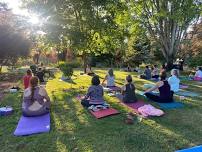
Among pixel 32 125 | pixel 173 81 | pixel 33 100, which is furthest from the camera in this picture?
pixel 173 81

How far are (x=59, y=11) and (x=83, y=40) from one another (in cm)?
296

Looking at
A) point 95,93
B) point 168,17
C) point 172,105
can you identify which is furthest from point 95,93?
→ point 168,17

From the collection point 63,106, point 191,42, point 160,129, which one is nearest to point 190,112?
point 160,129

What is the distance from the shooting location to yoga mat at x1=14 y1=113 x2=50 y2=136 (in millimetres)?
7758

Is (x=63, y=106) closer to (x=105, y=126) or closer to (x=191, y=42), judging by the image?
(x=105, y=126)

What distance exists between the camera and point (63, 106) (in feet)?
36.1

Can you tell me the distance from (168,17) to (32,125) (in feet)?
70.2

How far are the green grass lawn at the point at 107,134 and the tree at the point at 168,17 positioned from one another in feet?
57.0

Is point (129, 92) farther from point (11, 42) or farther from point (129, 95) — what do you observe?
point (11, 42)

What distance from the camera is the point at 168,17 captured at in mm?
26750

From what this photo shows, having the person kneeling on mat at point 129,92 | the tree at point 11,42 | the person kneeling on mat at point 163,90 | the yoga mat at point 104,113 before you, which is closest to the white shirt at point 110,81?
the person kneeling on mat at point 129,92

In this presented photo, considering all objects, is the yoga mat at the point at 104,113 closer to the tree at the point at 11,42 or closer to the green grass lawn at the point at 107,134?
the green grass lawn at the point at 107,134

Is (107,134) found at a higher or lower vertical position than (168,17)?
lower

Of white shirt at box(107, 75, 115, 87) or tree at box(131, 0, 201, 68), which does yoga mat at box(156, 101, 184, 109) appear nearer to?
white shirt at box(107, 75, 115, 87)
